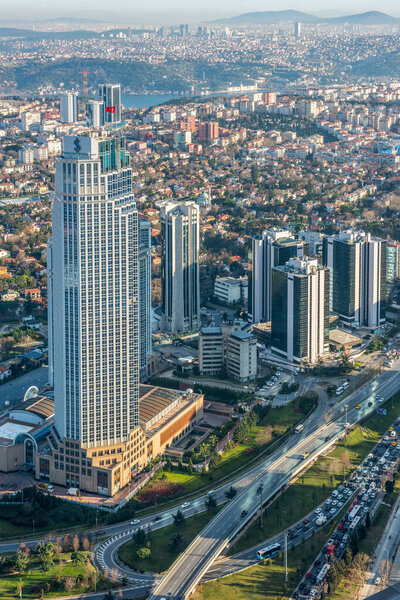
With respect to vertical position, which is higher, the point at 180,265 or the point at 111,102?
the point at 111,102

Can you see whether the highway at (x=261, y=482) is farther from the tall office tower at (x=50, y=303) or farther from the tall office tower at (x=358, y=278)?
the tall office tower at (x=50, y=303)

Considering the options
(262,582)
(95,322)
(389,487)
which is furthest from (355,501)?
(95,322)

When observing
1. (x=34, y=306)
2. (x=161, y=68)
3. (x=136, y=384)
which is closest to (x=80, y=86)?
(x=161, y=68)

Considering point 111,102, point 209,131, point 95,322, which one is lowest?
point 95,322

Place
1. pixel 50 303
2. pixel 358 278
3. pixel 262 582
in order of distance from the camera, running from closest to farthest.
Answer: pixel 262 582 → pixel 50 303 → pixel 358 278

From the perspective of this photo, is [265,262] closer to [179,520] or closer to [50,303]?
[50,303]

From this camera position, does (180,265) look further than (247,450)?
Yes

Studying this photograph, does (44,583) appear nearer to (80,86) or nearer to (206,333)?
(206,333)
